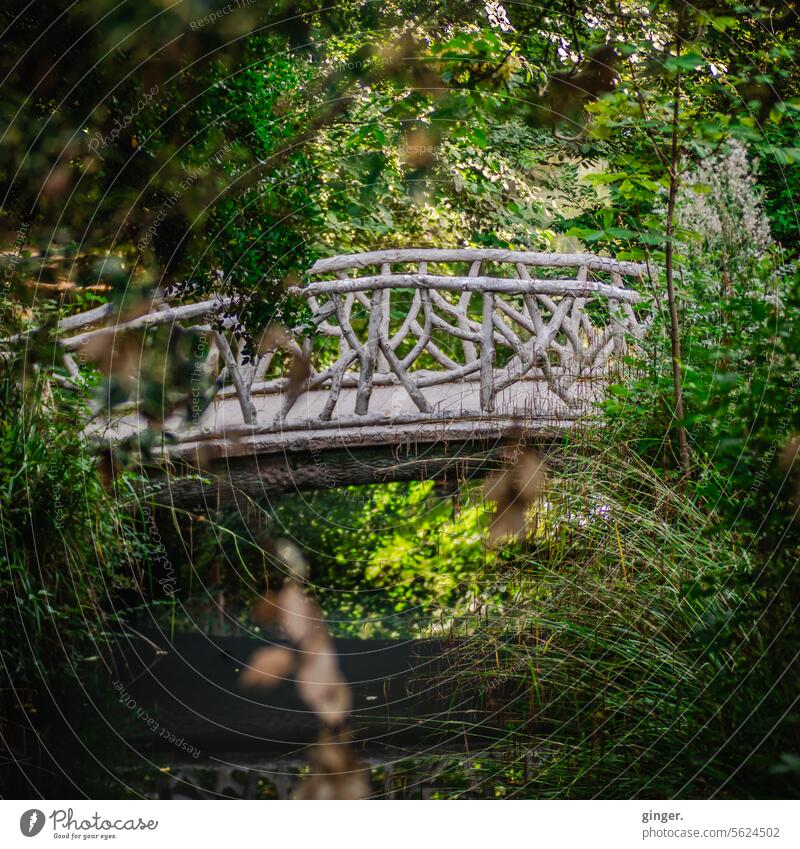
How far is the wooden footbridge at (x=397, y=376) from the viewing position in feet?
14.1

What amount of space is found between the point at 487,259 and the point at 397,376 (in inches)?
35.5

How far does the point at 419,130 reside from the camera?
16.1ft

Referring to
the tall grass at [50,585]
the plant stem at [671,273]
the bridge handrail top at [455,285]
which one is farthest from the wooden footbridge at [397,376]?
the plant stem at [671,273]

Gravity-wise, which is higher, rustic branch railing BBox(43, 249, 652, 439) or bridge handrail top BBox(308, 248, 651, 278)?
bridge handrail top BBox(308, 248, 651, 278)

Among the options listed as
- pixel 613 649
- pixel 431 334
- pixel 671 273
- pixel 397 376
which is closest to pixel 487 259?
pixel 431 334

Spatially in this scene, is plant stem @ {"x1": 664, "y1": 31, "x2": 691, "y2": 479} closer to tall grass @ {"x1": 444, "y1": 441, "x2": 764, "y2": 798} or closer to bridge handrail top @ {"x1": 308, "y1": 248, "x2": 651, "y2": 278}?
tall grass @ {"x1": 444, "y1": 441, "x2": 764, "y2": 798}

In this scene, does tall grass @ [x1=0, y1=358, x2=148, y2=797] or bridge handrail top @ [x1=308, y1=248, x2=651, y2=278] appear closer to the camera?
tall grass @ [x1=0, y1=358, x2=148, y2=797]

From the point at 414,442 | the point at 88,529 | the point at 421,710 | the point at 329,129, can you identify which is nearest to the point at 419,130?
the point at 329,129

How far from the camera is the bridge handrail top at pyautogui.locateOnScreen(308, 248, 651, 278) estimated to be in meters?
4.68

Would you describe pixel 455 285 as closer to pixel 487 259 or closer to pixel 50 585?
pixel 487 259

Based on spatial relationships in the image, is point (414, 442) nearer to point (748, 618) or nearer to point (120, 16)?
point (120, 16)

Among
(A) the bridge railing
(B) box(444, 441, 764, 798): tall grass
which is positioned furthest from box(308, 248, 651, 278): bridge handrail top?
(B) box(444, 441, 764, 798): tall grass

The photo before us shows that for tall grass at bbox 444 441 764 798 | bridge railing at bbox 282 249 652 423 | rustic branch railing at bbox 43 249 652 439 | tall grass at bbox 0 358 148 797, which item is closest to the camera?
tall grass at bbox 444 441 764 798

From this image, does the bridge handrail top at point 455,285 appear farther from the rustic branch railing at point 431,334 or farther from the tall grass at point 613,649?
the tall grass at point 613,649
